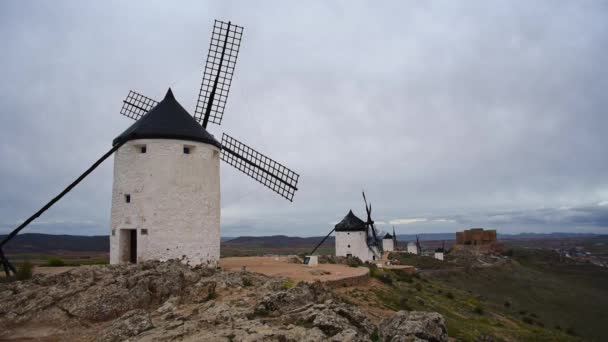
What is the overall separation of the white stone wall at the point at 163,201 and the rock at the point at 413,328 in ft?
29.3

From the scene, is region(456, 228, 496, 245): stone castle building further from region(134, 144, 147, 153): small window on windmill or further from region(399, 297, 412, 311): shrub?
region(134, 144, 147, 153): small window on windmill

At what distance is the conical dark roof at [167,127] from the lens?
15.1 metres

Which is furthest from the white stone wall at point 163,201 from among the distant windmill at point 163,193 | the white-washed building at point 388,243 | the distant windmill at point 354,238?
the white-washed building at point 388,243

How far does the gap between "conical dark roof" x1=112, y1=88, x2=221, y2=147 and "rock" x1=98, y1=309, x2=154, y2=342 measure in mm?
7957

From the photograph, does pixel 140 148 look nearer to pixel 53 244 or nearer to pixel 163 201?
pixel 163 201

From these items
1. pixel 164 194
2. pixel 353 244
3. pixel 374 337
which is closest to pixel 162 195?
pixel 164 194

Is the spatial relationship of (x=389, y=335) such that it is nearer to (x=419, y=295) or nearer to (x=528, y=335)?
(x=528, y=335)

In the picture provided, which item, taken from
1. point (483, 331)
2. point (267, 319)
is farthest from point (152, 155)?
point (483, 331)

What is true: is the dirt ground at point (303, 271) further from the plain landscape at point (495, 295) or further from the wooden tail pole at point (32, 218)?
the wooden tail pole at point (32, 218)

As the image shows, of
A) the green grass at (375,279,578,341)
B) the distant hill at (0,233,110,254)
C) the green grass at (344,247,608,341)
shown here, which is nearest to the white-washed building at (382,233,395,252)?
the green grass at (344,247,608,341)

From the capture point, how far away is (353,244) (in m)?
36.1

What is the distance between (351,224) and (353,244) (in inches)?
69.0

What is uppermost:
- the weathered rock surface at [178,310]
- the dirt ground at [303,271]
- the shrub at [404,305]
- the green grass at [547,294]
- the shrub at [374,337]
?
the weathered rock surface at [178,310]

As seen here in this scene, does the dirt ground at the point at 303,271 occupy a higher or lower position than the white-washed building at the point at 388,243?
higher
